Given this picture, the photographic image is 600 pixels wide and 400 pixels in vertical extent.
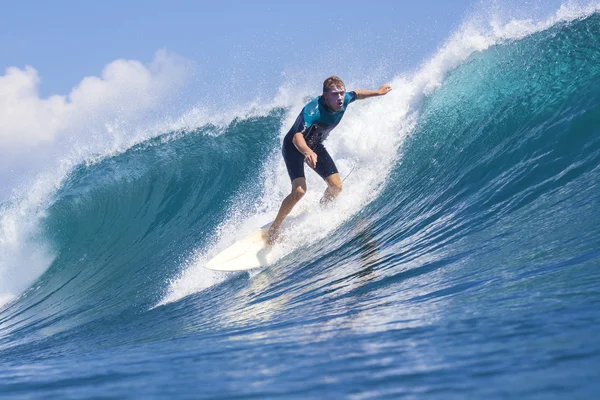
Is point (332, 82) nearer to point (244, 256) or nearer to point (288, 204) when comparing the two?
point (288, 204)

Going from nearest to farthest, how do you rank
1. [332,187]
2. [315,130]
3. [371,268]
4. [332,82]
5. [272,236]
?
[371,268], [332,82], [315,130], [272,236], [332,187]

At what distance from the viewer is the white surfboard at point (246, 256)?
6875 mm

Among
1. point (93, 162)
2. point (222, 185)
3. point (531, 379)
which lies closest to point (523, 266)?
point (531, 379)

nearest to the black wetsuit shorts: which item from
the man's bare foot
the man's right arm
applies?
the man's right arm

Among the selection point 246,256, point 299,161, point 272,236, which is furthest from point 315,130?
point 246,256

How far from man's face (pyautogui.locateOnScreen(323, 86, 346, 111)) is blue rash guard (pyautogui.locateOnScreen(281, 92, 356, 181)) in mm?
108

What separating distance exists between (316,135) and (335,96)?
1.93 feet

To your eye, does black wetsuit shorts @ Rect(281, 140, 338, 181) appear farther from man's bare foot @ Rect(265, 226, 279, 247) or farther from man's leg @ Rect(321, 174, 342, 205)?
man's bare foot @ Rect(265, 226, 279, 247)

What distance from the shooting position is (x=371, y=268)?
5.13 meters

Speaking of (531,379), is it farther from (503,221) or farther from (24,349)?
(24,349)

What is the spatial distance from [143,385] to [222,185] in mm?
9239

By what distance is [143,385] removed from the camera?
7.80 ft

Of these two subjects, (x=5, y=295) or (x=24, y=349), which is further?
(x=5, y=295)

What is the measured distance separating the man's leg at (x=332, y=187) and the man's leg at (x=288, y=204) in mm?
418
